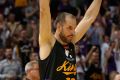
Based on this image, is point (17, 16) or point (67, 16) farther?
point (17, 16)

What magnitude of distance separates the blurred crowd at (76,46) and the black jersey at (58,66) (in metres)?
4.95

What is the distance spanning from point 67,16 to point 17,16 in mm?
9333

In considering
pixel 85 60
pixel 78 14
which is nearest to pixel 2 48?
pixel 85 60

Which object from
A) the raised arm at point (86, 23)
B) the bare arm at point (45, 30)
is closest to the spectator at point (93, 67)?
the raised arm at point (86, 23)

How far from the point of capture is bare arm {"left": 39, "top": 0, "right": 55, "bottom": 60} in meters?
4.21

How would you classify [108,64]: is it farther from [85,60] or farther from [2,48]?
[2,48]

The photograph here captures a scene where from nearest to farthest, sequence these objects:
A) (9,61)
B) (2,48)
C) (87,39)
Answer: (9,61), (2,48), (87,39)

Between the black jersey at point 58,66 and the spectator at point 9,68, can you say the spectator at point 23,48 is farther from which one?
the black jersey at point 58,66

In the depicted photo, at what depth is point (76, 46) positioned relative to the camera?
1032 cm

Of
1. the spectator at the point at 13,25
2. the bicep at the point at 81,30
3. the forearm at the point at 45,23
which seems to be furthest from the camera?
the spectator at the point at 13,25

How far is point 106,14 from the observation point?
532 inches

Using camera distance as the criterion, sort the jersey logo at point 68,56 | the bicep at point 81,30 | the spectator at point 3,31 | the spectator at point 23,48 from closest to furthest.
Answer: the jersey logo at point 68,56 → the bicep at point 81,30 → the spectator at point 23,48 → the spectator at point 3,31

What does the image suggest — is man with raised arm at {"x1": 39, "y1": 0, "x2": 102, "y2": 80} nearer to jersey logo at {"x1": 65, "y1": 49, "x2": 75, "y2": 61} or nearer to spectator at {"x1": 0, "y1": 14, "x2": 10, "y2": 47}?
jersey logo at {"x1": 65, "y1": 49, "x2": 75, "y2": 61}

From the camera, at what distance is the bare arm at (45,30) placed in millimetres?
4211
